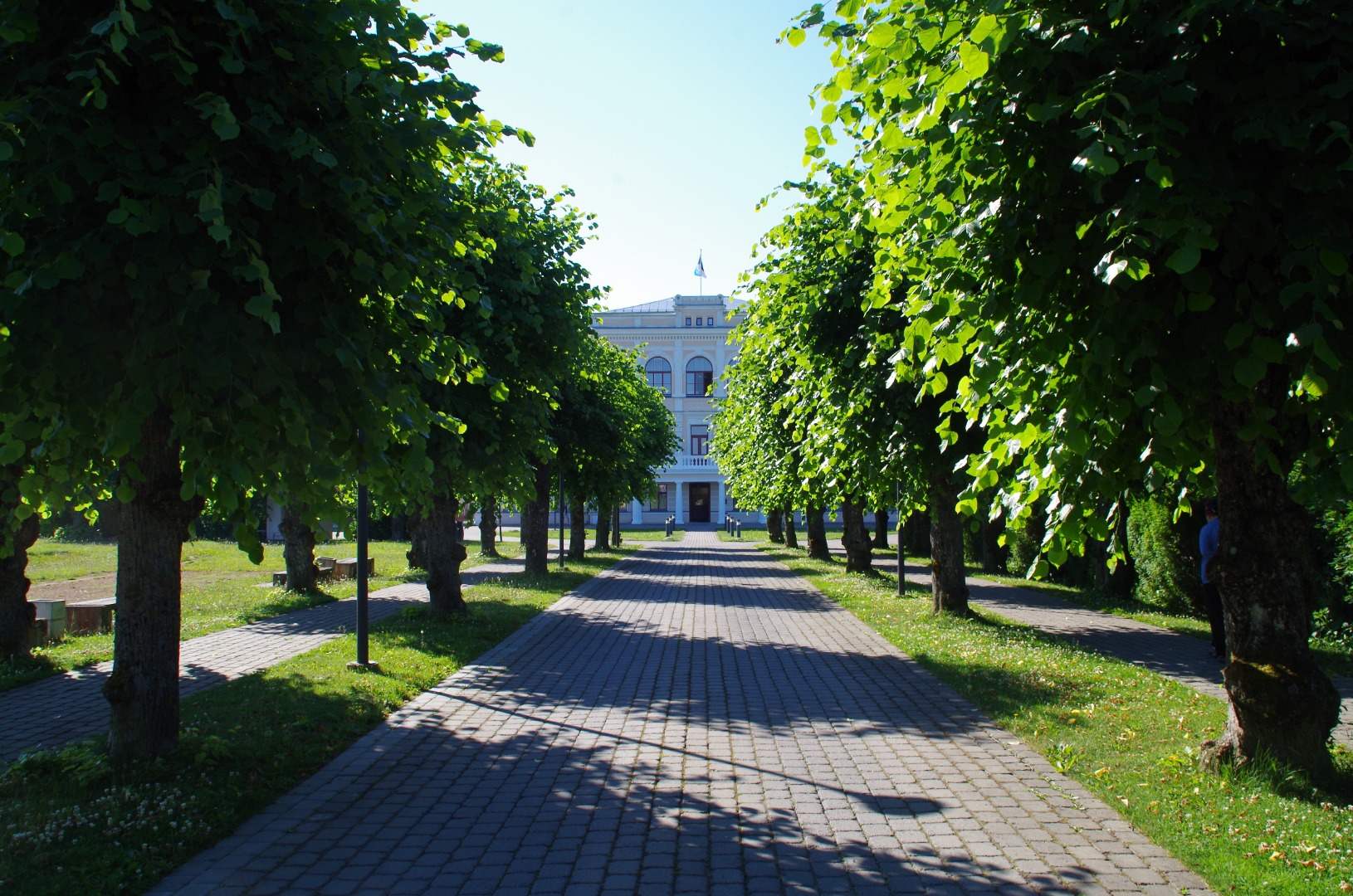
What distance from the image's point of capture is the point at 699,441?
252 feet

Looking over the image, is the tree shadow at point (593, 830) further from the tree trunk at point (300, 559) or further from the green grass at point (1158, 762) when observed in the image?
the tree trunk at point (300, 559)

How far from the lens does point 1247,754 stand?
5.66 metres

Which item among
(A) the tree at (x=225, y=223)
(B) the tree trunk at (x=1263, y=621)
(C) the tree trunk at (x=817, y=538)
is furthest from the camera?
(C) the tree trunk at (x=817, y=538)

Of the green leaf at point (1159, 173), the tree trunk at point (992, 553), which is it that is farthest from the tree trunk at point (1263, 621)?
the tree trunk at point (992, 553)

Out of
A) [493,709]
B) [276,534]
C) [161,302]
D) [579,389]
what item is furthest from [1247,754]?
[276,534]

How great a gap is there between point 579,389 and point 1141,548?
43.3 ft

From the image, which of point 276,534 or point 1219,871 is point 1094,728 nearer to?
point 1219,871

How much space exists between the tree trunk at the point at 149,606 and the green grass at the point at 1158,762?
5743mm

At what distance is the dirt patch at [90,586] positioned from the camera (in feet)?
56.4

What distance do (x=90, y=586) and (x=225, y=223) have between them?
18147 millimetres

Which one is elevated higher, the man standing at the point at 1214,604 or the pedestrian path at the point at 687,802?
the man standing at the point at 1214,604

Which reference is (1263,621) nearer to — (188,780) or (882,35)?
(882,35)

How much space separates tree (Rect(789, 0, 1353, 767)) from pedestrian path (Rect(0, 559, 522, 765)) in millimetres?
6821

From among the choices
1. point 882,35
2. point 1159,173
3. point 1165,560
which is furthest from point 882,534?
point 1159,173
